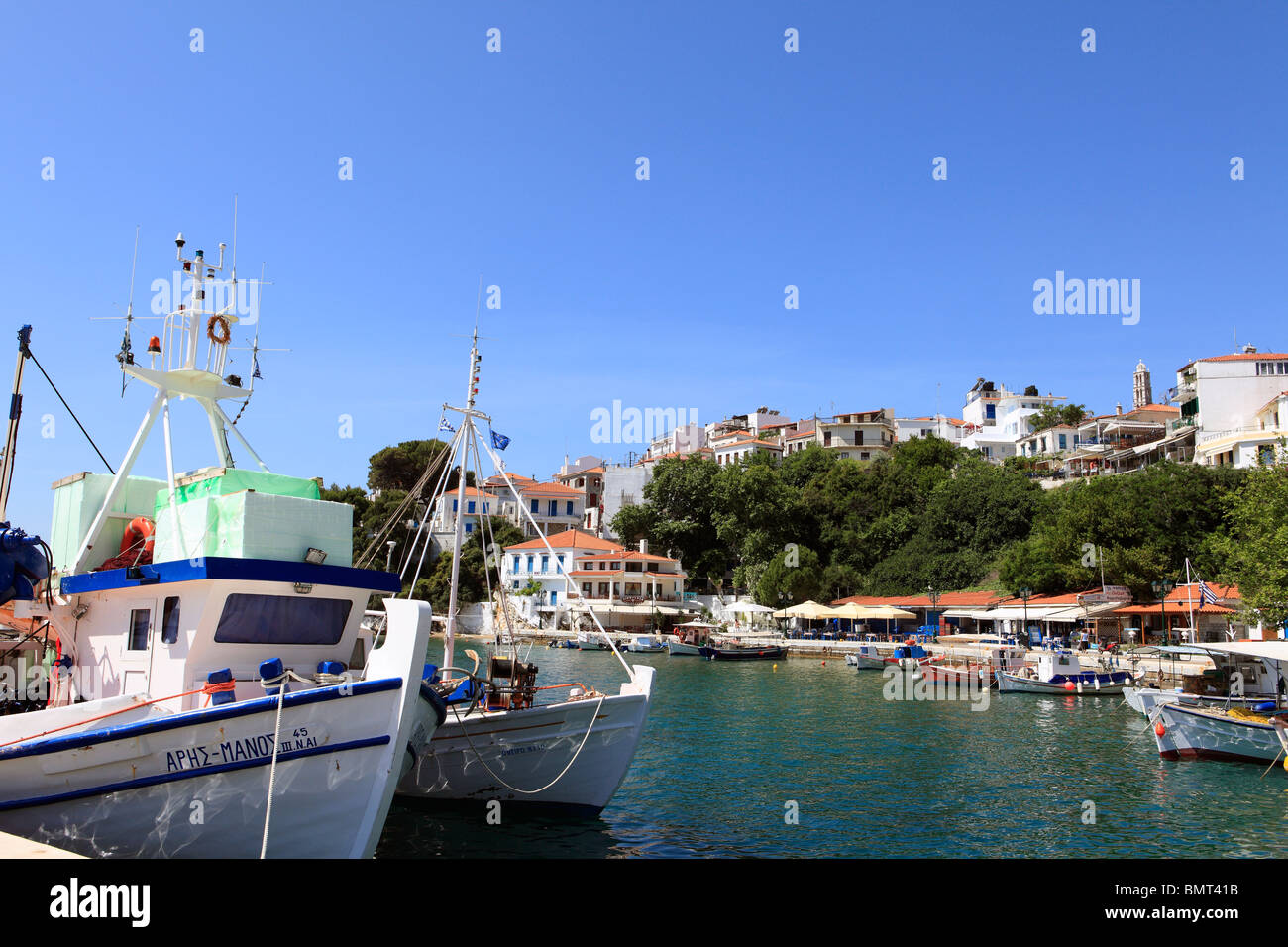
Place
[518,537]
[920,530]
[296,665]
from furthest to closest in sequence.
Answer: [518,537] < [920,530] < [296,665]

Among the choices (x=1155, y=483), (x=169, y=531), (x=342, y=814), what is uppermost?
(x=1155, y=483)

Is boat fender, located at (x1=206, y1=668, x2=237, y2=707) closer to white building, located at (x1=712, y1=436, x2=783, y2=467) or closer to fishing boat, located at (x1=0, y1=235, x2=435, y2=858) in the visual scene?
fishing boat, located at (x1=0, y1=235, x2=435, y2=858)

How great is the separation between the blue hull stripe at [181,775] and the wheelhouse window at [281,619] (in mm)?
1948

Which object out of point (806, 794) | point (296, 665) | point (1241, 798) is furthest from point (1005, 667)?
point (296, 665)

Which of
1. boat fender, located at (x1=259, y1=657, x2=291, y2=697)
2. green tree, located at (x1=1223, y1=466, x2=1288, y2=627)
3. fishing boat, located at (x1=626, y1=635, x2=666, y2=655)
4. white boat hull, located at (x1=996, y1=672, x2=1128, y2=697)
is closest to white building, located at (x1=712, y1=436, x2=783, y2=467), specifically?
fishing boat, located at (x1=626, y1=635, x2=666, y2=655)

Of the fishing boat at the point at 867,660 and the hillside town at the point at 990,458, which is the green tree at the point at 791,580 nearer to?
the hillside town at the point at 990,458

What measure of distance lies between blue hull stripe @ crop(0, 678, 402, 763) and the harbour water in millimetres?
4264

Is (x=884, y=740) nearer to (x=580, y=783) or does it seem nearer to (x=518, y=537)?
(x=580, y=783)

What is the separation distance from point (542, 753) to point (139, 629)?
19.5 feet

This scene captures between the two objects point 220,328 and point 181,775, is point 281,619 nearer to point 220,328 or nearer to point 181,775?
point 181,775

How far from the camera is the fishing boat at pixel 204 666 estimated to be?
928 centimetres

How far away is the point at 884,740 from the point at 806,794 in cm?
722

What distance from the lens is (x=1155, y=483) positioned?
53.9 meters

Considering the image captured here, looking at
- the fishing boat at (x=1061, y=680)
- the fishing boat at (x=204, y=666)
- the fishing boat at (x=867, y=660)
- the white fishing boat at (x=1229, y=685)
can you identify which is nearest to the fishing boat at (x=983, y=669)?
the fishing boat at (x=1061, y=680)
